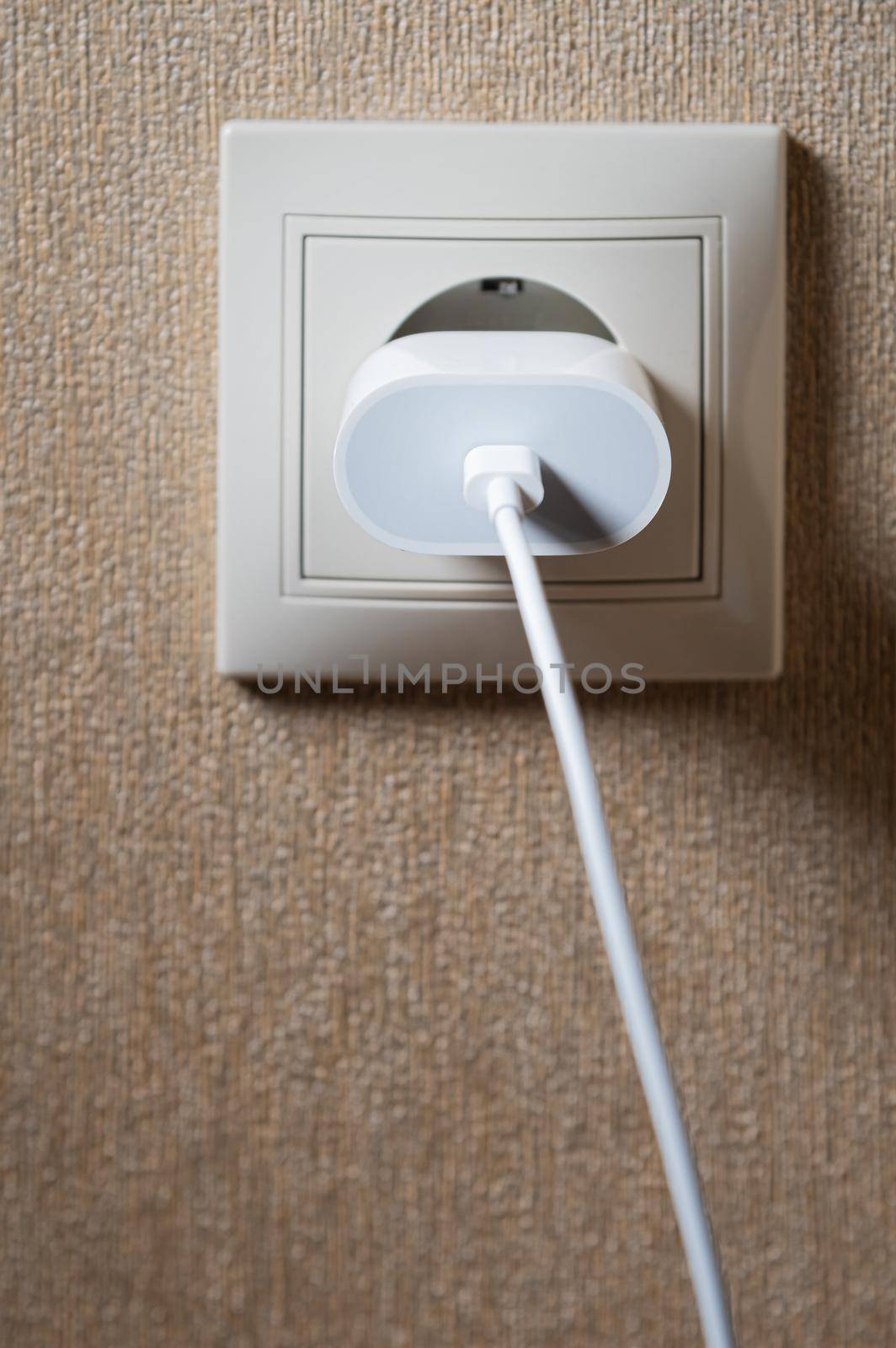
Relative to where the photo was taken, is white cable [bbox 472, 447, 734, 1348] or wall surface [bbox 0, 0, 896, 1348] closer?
white cable [bbox 472, 447, 734, 1348]

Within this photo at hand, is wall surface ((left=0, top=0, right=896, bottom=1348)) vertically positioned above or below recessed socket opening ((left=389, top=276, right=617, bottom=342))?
below

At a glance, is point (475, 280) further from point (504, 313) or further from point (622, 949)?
point (622, 949)

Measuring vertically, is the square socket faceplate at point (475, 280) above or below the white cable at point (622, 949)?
above

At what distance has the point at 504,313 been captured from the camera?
28 centimetres

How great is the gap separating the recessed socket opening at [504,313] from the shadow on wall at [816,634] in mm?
70

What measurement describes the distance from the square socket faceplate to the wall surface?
0.03m

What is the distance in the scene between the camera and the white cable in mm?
188

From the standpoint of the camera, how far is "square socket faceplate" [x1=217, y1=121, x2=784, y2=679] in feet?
0.88

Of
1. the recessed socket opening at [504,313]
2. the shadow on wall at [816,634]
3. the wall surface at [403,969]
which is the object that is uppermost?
the recessed socket opening at [504,313]

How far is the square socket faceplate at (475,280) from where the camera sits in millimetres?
269

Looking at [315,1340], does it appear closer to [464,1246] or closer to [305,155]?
[464,1246]

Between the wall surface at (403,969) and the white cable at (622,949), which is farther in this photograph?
the wall surface at (403,969)

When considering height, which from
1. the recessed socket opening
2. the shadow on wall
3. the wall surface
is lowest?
the wall surface

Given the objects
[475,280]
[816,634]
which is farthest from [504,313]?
[816,634]
